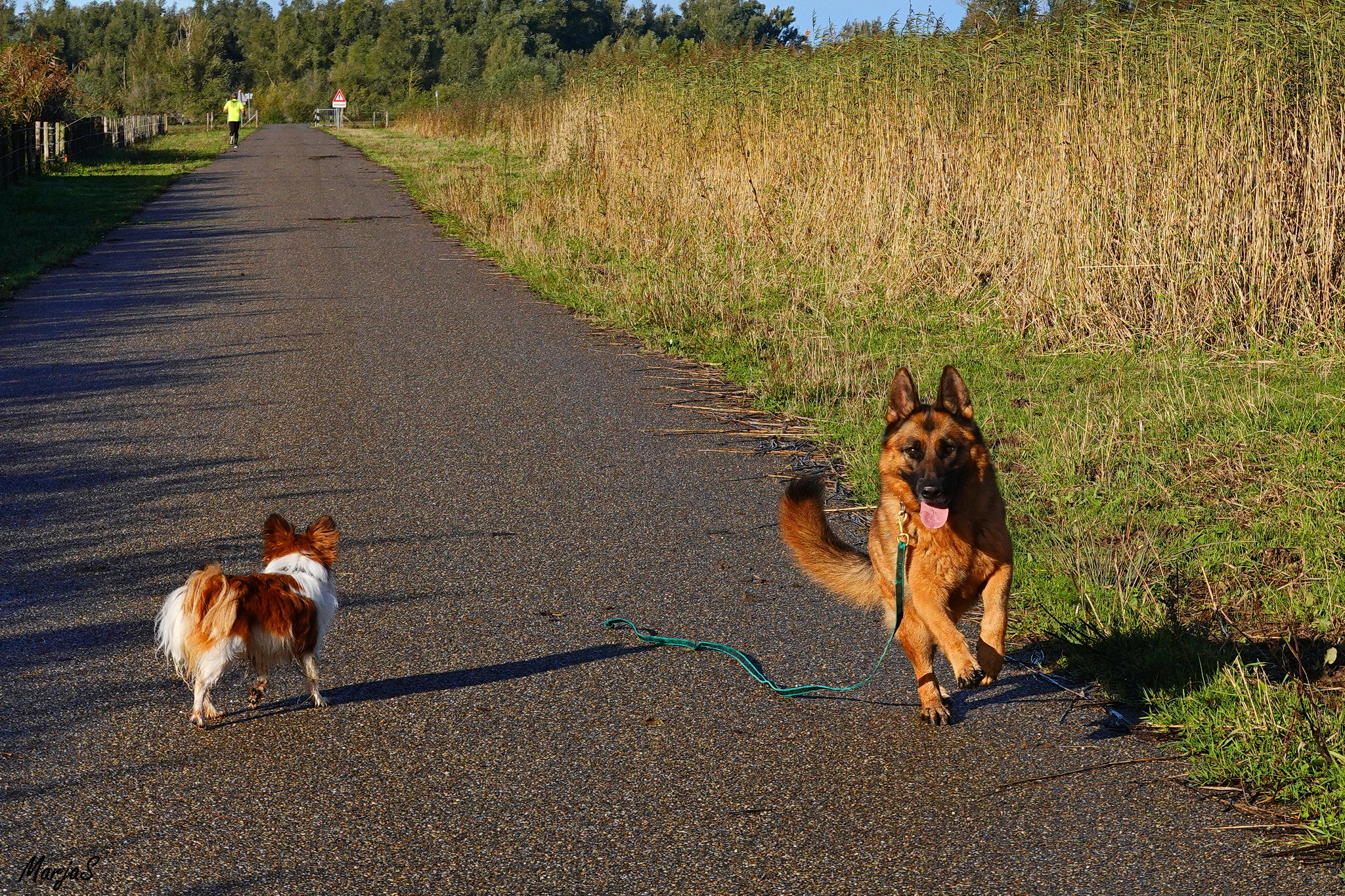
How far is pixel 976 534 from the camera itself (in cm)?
440

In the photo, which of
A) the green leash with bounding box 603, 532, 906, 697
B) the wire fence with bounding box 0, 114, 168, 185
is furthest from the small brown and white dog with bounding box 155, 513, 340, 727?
the wire fence with bounding box 0, 114, 168, 185

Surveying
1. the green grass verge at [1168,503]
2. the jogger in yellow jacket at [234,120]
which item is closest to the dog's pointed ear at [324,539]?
the green grass verge at [1168,503]

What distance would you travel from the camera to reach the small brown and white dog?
393 centimetres

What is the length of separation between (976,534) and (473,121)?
38028mm

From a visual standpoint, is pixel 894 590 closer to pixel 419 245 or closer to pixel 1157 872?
pixel 1157 872

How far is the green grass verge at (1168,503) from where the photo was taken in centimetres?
405

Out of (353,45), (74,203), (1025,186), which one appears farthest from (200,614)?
(353,45)

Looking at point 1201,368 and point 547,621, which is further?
point 1201,368

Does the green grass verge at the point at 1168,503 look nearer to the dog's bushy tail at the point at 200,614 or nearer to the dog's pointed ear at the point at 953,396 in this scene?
the dog's pointed ear at the point at 953,396

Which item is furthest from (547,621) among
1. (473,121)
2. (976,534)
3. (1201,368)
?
(473,121)

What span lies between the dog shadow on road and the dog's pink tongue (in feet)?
3.75

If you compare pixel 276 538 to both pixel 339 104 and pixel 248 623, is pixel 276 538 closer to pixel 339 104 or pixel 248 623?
pixel 248 623

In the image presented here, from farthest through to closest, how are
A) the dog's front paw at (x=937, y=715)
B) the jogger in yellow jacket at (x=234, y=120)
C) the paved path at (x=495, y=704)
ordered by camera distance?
the jogger in yellow jacket at (x=234, y=120), the dog's front paw at (x=937, y=715), the paved path at (x=495, y=704)

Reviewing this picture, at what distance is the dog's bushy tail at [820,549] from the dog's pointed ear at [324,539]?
171cm
